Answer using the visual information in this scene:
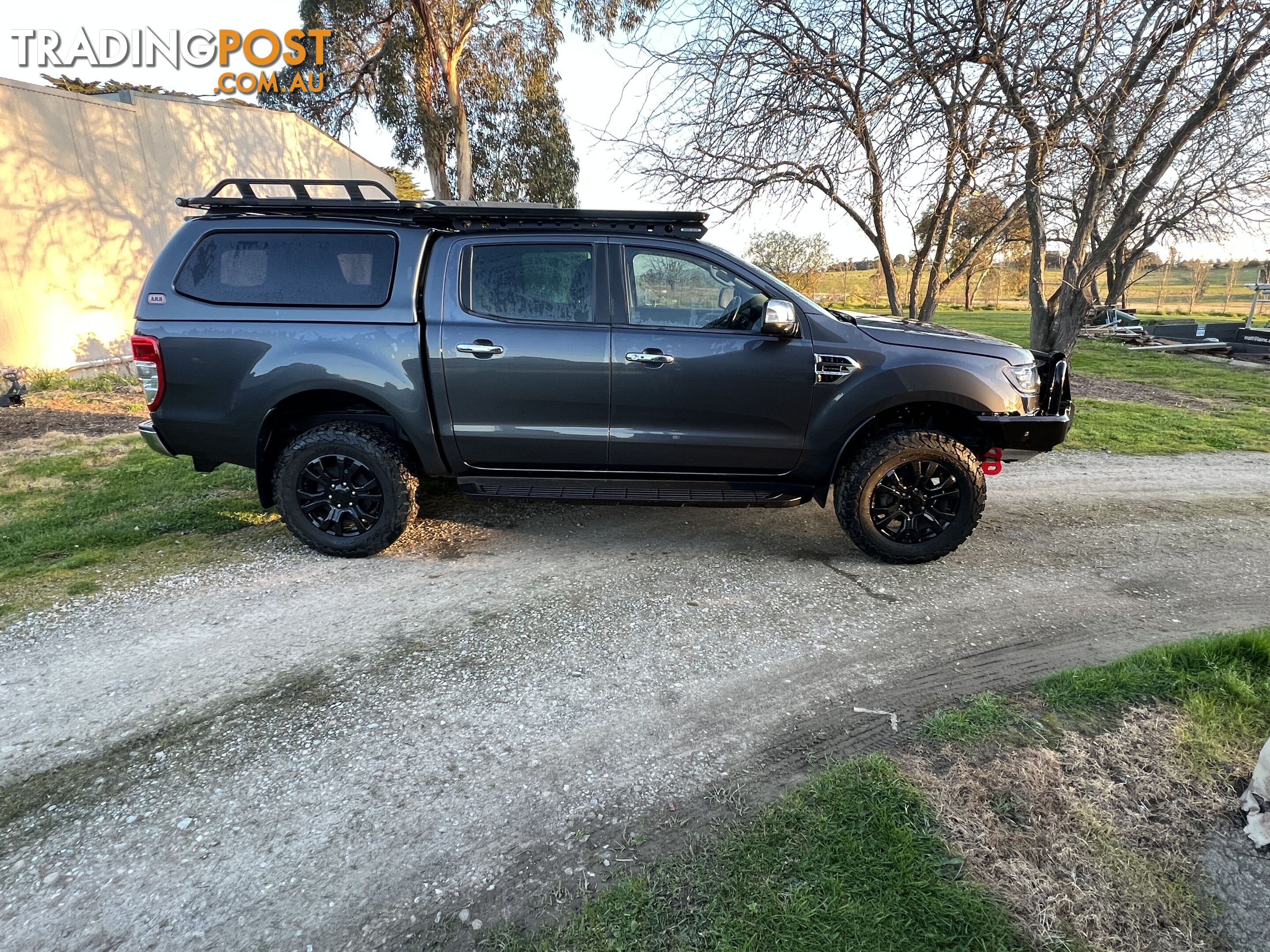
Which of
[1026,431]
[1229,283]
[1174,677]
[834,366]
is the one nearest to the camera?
[1174,677]

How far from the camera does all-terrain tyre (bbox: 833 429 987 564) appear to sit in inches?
157

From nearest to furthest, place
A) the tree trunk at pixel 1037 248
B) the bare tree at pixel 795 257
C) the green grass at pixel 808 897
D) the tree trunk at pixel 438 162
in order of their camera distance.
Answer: the green grass at pixel 808 897 → the tree trunk at pixel 1037 248 → the tree trunk at pixel 438 162 → the bare tree at pixel 795 257

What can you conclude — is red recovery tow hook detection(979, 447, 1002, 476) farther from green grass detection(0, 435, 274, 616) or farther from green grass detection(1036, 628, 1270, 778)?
green grass detection(0, 435, 274, 616)

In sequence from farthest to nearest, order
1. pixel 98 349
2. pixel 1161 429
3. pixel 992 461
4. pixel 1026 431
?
pixel 98 349
pixel 1161 429
pixel 992 461
pixel 1026 431

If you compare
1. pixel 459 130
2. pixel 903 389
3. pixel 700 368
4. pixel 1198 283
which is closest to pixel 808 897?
pixel 700 368

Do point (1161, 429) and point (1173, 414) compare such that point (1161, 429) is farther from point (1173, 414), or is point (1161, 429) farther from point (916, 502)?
point (916, 502)

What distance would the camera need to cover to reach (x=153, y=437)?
13.5ft

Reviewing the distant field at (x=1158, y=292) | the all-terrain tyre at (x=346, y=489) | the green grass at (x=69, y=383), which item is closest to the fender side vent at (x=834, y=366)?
the all-terrain tyre at (x=346, y=489)

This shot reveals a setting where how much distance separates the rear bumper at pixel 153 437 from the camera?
4109mm

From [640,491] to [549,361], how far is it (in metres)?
0.98

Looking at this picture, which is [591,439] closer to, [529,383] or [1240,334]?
[529,383]

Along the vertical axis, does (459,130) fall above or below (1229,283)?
above

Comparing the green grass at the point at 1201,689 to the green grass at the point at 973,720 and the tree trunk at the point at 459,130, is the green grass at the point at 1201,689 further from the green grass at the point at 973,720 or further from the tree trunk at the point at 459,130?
the tree trunk at the point at 459,130

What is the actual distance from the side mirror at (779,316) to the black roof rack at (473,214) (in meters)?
0.73
